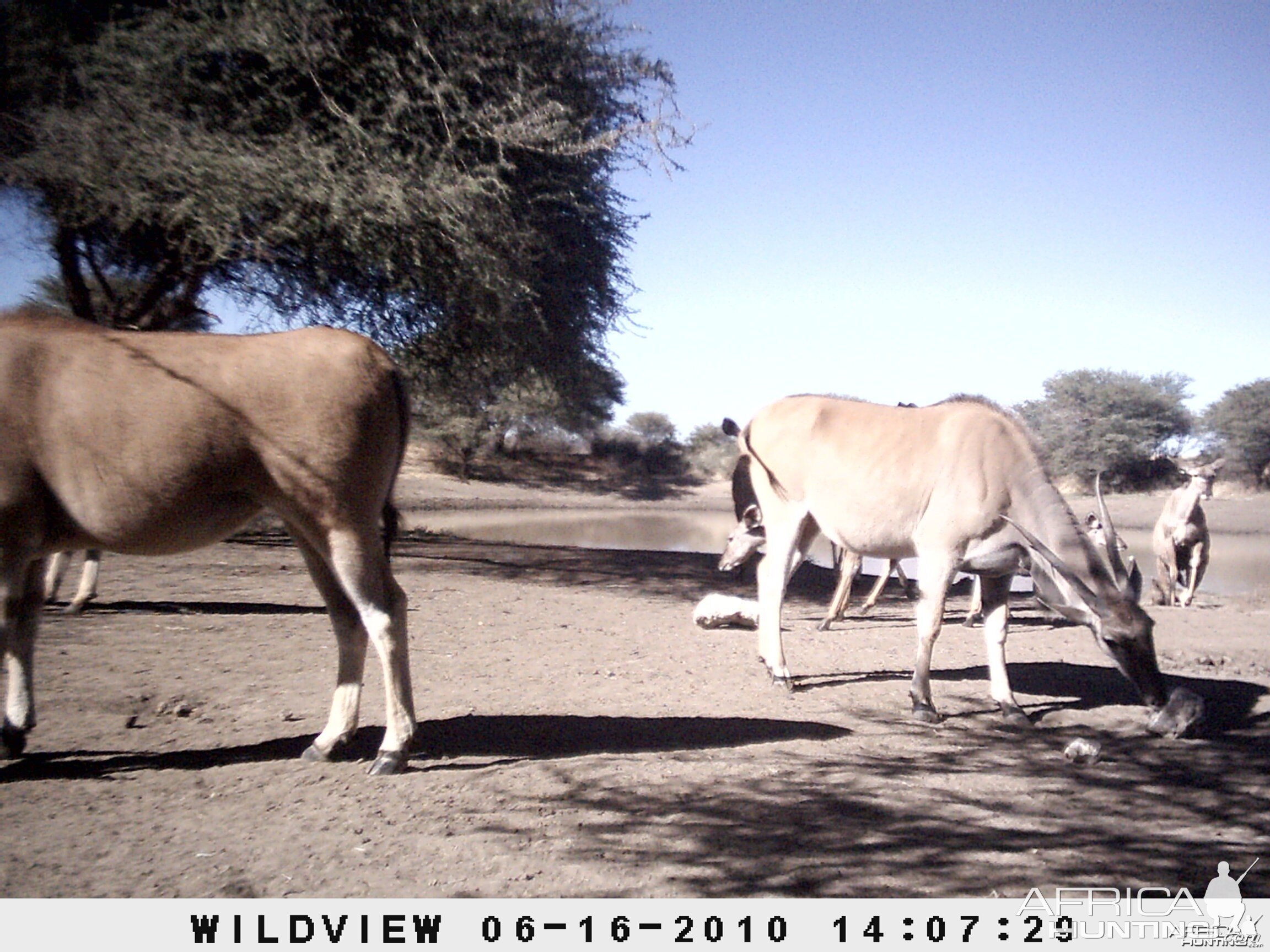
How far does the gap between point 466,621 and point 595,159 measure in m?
6.49

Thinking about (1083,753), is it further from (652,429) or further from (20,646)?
(652,429)

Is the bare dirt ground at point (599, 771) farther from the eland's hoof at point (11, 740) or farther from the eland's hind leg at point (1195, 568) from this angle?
the eland's hind leg at point (1195, 568)

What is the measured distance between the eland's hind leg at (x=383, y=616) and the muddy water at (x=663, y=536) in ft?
35.5

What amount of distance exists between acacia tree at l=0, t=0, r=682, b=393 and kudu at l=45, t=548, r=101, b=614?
3.44 m

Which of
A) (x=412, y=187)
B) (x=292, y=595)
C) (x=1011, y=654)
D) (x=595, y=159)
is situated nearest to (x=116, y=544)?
(x=292, y=595)

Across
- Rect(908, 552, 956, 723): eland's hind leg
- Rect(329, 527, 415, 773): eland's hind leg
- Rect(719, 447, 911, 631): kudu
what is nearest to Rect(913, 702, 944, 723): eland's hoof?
Rect(908, 552, 956, 723): eland's hind leg

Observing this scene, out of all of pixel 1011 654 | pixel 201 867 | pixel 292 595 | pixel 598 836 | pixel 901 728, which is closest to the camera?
pixel 201 867

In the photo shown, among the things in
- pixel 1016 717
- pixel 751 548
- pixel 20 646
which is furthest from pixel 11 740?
pixel 751 548

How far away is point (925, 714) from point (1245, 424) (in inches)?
437

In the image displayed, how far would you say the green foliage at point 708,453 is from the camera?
2388 centimetres

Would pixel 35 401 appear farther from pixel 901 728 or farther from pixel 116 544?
pixel 901 728

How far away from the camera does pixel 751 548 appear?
12.1 m

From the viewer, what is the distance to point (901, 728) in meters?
6.04
